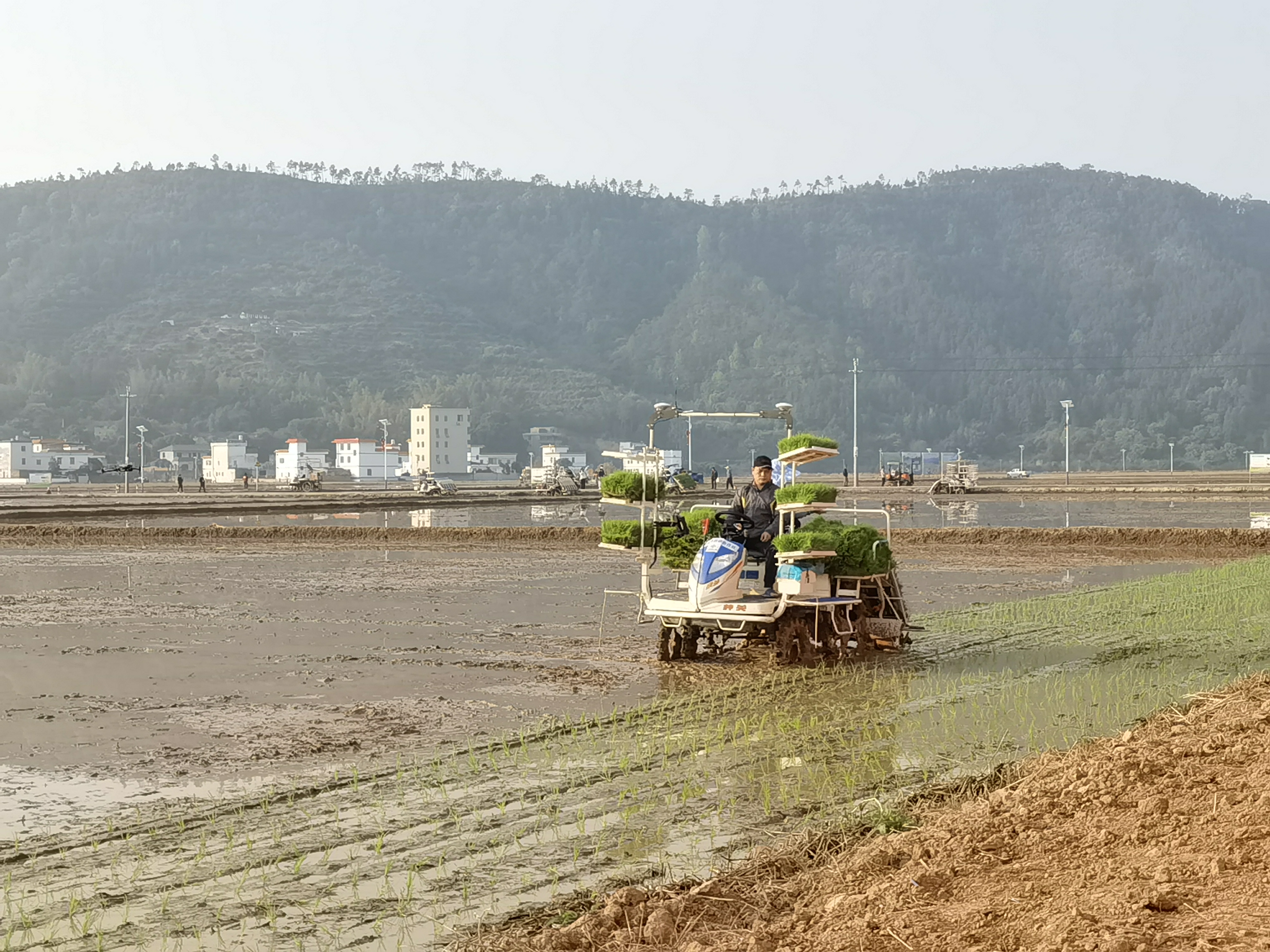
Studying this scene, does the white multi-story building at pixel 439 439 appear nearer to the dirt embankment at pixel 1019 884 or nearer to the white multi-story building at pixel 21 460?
the white multi-story building at pixel 21 460

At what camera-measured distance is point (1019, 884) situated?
5.70 m

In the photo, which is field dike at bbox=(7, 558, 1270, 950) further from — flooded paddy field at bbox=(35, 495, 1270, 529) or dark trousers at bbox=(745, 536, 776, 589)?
flooded paddy field at bbox=(35, 495, 1270, 529)

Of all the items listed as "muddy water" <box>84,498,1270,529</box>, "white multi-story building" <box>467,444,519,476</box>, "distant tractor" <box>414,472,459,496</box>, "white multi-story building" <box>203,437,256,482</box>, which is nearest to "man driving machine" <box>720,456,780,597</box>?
"muddy water" <box>84,498,1270,529</box>

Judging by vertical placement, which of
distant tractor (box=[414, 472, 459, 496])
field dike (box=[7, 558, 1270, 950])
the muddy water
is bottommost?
field dike (box=[7, 558, 1270, 950])

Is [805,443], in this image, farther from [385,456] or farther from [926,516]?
[385,456]

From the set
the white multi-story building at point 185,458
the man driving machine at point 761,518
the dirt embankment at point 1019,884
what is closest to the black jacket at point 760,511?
the man driving machine at point 761,518

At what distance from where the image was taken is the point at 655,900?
593cm

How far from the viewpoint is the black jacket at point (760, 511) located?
1394cm

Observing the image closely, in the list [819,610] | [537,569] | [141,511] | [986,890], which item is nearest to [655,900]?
[986,890]

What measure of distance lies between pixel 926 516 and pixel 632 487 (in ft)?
124

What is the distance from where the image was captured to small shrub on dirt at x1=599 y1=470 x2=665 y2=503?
1398 cm

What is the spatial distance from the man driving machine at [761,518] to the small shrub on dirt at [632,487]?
737 millimetres

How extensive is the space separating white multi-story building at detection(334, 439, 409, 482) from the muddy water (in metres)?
93.7

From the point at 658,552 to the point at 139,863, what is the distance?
30.4 feet
